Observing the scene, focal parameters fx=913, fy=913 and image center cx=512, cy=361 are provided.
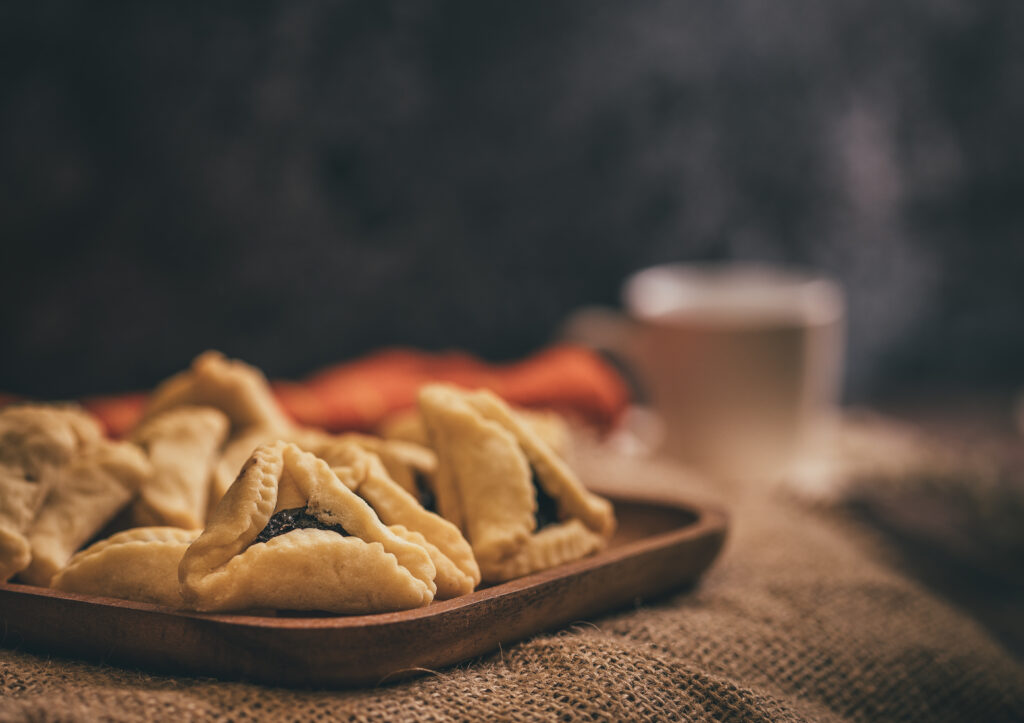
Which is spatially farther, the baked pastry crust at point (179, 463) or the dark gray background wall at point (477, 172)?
the dark gray background wall at point (477, 172)

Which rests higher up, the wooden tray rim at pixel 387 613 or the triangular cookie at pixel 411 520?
the triangular cookie at pixel 411 520

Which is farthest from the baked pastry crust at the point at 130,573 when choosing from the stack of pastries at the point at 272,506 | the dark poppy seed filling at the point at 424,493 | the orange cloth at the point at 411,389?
the orange cloth at the point at 411,389

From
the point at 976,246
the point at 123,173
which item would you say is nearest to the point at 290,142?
the point at 123,173

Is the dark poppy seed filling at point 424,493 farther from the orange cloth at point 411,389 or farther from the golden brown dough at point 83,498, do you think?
the orange cloth at point 411,389

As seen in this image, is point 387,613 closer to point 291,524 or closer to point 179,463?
point 291,524

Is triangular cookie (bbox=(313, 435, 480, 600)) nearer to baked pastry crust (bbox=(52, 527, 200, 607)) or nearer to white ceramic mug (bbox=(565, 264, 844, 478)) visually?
baked pastry crust (bbox=(52, 527, 200, 607))

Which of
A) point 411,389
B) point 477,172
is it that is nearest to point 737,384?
point 411,389

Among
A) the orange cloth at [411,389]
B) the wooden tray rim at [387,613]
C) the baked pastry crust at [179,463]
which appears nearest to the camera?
the wooden tray rim at [387,613]
